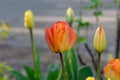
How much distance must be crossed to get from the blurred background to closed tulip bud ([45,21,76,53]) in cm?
317

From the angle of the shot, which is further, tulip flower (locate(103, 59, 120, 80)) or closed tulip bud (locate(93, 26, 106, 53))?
closed tulip bud (locate(93, 26, 106, 53))

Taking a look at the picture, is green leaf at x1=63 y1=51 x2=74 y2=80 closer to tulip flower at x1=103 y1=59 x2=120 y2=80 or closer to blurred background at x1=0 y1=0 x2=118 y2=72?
tulip flower at x1=103 y1=59 x2=120 y2=80

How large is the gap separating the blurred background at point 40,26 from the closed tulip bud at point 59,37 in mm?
3166

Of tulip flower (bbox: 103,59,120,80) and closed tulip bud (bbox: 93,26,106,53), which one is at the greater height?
closed tulip bud (bbox: 93,26,106,53)

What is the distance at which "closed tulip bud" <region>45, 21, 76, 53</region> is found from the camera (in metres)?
1.42

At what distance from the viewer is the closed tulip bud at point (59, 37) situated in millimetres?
1421

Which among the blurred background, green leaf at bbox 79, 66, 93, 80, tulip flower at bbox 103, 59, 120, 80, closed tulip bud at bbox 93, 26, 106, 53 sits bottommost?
the blurred background

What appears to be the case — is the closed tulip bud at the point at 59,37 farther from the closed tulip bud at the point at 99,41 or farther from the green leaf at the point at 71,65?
the green leaf at the point at 71,65

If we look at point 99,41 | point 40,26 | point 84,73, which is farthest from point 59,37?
point 40,26

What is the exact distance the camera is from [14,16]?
9.14 metres

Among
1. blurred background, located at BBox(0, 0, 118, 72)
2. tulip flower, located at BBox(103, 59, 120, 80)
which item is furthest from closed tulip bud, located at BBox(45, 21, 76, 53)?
blurred background, located at BBox(0, 0, 118, 72)

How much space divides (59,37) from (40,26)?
22.2 feet

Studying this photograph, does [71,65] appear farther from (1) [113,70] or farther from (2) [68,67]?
(1) [113,70]

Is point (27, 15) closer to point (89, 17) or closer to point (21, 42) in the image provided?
point (21, 42)
